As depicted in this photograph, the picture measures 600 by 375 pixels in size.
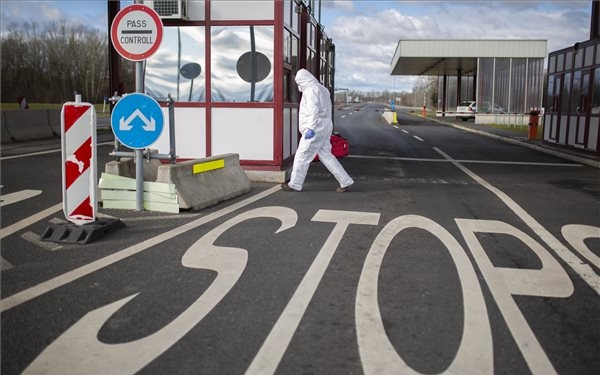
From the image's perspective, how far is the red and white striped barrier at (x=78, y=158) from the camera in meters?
5.92

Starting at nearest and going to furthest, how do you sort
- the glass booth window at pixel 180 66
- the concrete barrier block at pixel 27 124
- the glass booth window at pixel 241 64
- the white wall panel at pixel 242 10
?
1. the white wall panel at pixel 242 10
2. the glass booth window at pixel 241 64
3. the glass booth window at pixel 180 66
4. the concrete barrier block at pixel 27 124

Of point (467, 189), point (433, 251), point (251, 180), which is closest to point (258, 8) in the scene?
point (251, 180)

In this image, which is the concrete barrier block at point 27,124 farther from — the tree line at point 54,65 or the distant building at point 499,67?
the tree line at point 54,65

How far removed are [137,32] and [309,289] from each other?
4.18m

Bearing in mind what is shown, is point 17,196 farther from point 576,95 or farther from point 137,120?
point 576,95

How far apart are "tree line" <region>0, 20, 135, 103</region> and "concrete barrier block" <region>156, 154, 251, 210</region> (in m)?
60.6

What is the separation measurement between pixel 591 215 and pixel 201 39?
7091 millimetres

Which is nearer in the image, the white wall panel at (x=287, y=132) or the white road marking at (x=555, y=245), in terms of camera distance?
the white road marking at (x=555, y=245)

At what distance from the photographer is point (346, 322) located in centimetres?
390

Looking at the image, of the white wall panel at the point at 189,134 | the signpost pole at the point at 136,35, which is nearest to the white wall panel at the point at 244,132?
the white wall panel at the point at 189,134

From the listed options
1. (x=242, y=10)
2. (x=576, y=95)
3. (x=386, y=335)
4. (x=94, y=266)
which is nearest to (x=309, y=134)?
(x=242, y=10)

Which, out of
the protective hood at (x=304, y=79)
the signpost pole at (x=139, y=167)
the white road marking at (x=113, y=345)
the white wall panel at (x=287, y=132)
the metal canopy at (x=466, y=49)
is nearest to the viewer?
the white road marking at (x=113, y=345)

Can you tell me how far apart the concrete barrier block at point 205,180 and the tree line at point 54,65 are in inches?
2384

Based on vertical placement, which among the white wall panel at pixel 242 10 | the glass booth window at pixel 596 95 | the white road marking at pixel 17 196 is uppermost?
the white wall panel at pixel 242 10
